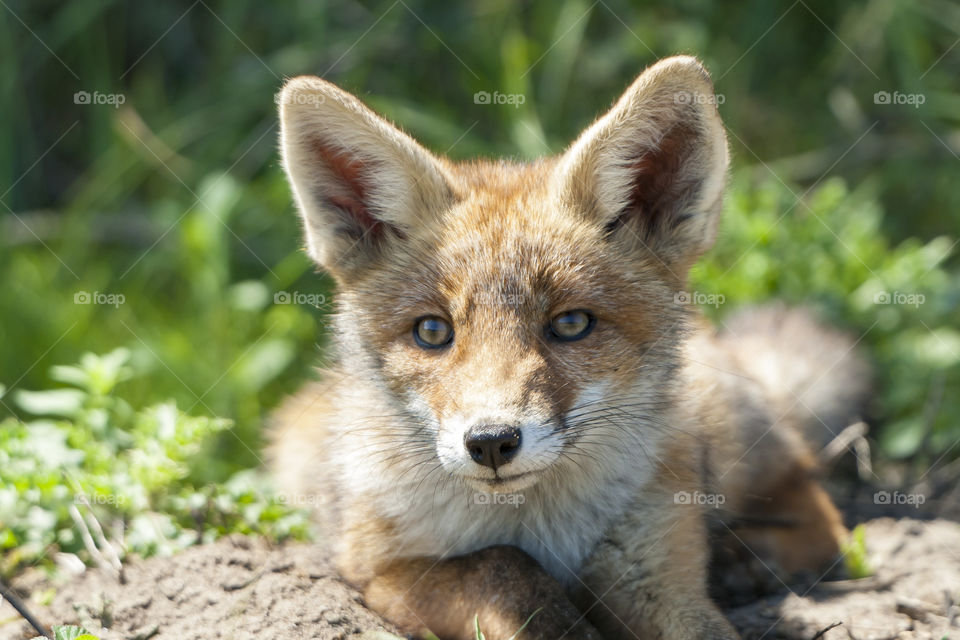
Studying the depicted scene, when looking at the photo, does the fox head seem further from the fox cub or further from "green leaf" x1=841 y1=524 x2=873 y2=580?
"green leaf" x1=841 y1=524 x2=873 y2=580

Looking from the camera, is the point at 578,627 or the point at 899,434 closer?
the point at 578,627

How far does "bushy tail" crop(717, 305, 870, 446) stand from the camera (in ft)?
14.5

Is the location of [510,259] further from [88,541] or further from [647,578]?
[88,541]

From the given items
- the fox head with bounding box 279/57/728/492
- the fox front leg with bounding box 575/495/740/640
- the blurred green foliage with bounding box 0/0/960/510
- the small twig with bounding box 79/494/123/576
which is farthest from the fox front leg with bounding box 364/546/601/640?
the blurred green foliage with bounding box 0/0/960/510

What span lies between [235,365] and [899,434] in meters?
3.30

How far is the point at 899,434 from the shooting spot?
14.8 feet

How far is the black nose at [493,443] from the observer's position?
2484 mm

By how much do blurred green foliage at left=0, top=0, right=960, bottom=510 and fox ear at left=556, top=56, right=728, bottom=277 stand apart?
1.83 metres

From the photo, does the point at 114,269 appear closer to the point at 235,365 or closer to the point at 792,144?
the point at 235,365

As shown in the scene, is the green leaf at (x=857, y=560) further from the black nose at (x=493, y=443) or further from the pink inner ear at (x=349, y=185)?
the pink inner ear at (x=349, y=185)

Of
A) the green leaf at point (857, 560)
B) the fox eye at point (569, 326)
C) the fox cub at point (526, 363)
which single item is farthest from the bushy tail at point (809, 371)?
the fox eye at point (569, 326)

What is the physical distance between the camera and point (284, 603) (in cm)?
296

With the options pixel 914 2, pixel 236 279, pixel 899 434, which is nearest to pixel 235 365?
pixel 236 279

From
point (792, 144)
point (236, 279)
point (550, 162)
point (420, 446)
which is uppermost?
point (792, 144)
